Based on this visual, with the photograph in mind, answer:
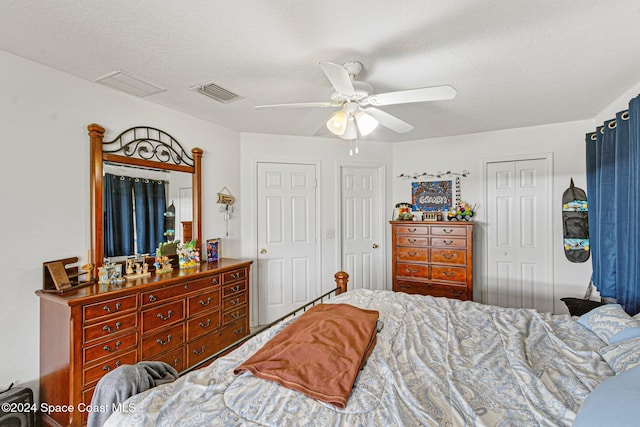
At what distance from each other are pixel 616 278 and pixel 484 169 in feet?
5.69

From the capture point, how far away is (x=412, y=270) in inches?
143

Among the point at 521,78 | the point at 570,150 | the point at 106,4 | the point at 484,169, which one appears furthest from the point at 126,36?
the point at 570,150

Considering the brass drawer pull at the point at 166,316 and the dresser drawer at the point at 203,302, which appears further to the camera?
the dresser drawer at the point at 203,302

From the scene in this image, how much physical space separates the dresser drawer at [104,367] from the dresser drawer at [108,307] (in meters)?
0.31

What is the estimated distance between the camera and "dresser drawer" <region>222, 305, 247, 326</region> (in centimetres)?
279

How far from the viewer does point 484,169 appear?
371cm

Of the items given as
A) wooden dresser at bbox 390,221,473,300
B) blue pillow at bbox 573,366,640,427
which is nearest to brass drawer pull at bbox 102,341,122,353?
blue pillow at bbox 573,366,640,427

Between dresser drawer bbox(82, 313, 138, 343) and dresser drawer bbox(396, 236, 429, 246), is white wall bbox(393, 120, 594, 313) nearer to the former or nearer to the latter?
dresser drawer bbox(396, 236, 429, 246)

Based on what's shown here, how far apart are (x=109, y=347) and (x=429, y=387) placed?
200 centimetres

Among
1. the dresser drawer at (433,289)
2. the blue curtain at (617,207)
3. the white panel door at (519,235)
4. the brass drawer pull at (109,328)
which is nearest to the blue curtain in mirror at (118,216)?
the brass drawer pull at (109,328)

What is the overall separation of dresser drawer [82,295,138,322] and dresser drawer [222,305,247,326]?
883 mm

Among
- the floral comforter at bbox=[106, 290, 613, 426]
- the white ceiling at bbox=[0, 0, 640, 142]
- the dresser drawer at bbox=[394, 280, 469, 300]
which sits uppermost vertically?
the white ceiling at bbox=[0, 0, 640, 142]

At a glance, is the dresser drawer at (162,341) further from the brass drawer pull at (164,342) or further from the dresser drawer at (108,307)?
the dresser drawer at (108,307)

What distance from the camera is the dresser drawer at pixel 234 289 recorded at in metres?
2.79
